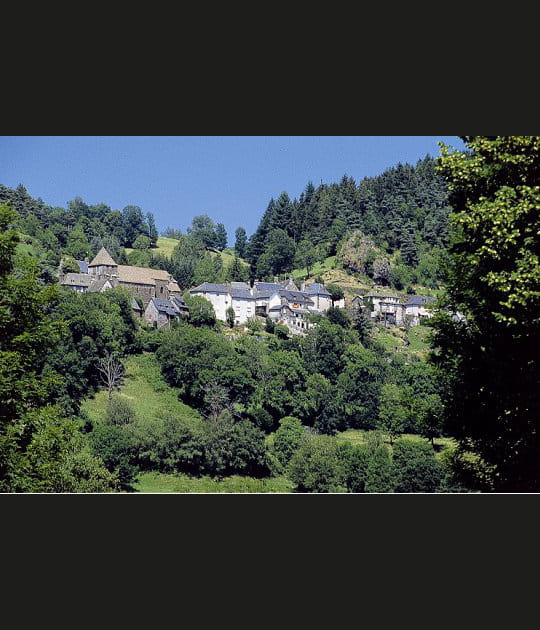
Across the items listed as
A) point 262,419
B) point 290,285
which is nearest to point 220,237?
point 290,285

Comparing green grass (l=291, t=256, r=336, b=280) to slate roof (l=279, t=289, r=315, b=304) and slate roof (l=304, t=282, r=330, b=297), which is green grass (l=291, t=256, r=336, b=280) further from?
slate roof (l=279, t=289, r=315, b=304)

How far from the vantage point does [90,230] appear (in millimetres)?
9133

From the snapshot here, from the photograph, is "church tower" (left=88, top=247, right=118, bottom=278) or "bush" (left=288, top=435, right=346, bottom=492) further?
"church tower" (left=88, top=247, right=118, bottom=278)

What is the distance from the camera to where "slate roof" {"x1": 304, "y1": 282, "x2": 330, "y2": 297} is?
999 cm

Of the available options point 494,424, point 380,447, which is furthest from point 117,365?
point 494,424

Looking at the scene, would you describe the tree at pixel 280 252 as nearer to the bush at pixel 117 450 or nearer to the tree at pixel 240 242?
the tree at pixel 240 242

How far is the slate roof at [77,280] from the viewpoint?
8.81 m

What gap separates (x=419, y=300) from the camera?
8.80 metres

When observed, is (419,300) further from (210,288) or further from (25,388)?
(25,388)

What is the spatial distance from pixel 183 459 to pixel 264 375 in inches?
62.4

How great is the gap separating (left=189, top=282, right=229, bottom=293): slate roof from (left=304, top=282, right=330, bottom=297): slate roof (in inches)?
45.1

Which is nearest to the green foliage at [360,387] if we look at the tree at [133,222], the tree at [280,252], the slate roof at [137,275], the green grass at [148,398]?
the tree at [280,252]

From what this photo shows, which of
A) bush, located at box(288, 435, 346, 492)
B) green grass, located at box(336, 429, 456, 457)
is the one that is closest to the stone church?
bush, located at box(288, 435, 346, 492)

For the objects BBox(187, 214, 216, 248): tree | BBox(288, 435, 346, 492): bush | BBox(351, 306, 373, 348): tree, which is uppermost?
BBox(187, 214, 216, 248): tree
